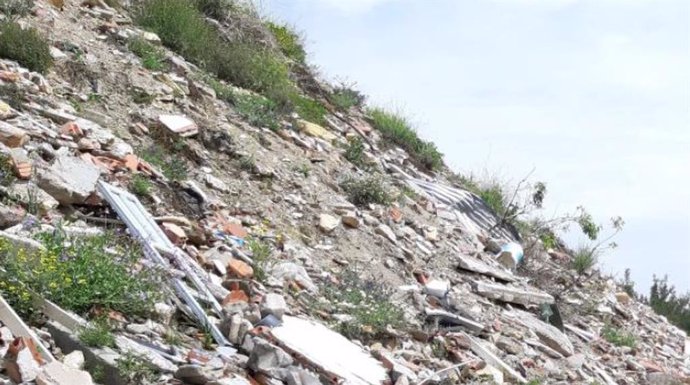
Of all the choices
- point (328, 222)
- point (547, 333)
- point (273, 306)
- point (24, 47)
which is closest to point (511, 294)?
point (547, 333)

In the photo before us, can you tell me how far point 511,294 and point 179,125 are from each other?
359cm

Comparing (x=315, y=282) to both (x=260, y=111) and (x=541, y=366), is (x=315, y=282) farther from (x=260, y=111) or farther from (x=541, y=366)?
(x=260, y=111)

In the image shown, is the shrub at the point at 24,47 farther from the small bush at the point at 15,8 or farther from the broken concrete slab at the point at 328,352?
the broken concrete slab at the point at 328,352

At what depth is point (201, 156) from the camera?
7957 mm

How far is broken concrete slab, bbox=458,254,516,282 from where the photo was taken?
905 cm

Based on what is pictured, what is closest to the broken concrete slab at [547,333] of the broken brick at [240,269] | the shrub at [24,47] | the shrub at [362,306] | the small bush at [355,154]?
the shrub at [362,306]

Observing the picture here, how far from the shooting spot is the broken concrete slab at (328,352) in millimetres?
5223

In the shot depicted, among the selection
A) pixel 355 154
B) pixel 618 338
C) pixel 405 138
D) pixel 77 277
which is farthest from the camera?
pixel 405 138

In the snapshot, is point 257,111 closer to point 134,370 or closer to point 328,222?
point 328,222

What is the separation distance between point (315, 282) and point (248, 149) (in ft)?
7.42

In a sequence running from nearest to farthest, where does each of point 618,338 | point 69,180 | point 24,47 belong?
point 69,180, point 24,47, point 618,338

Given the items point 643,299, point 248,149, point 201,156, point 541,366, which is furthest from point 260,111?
point 643,299

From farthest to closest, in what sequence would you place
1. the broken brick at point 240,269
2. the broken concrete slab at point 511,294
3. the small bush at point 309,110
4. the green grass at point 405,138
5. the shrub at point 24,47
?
the green grass at point 405,138, the small bush at point 309,110, the broken concrete slab at point 511,294, the shrub at point 24,47, the broken brick at point 240,269

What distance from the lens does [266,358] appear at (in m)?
4.77
